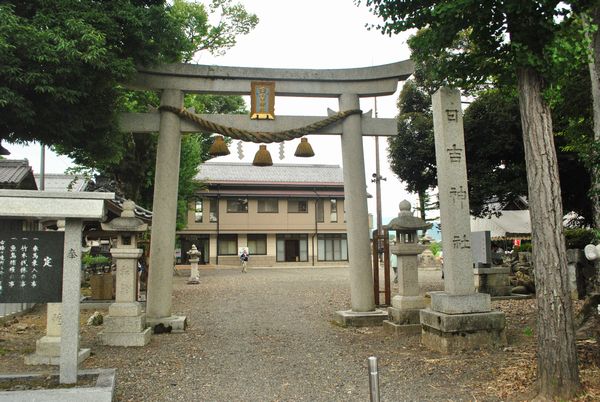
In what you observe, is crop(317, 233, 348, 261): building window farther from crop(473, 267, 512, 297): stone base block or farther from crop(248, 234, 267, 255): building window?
crop(473, 267, 512, 297): stone base block

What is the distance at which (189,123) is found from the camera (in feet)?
33.3

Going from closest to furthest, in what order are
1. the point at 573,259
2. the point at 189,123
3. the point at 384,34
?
the point at 384,34 → the point at 189,123 → the point at 573,259

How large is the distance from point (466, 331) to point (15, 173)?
1227 centimetres

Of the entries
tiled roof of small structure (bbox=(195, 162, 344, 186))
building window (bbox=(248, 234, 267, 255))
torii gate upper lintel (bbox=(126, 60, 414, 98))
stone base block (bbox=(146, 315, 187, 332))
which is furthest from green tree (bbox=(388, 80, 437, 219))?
building window (bbox=(248, 234, 267, 255))

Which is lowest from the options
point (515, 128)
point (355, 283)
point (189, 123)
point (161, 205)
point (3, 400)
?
point (3, 400)

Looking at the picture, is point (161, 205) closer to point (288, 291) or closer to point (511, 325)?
point (511, 325)

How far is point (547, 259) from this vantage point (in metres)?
5.05

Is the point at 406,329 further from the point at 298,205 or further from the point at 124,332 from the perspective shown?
the point at 298,205

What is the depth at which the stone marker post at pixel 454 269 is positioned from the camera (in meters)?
7.36

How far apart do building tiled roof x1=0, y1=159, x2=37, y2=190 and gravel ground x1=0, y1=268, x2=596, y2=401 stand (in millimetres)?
3650

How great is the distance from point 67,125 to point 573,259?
42.2 feet

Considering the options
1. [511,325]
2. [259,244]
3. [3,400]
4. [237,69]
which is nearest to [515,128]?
[511,325]

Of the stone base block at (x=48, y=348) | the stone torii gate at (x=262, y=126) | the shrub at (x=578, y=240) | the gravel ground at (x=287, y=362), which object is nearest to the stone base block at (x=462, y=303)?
the gravel ground at (x=287, y=362)

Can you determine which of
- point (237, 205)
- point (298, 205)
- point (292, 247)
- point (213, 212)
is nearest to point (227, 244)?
point (213, 212)
